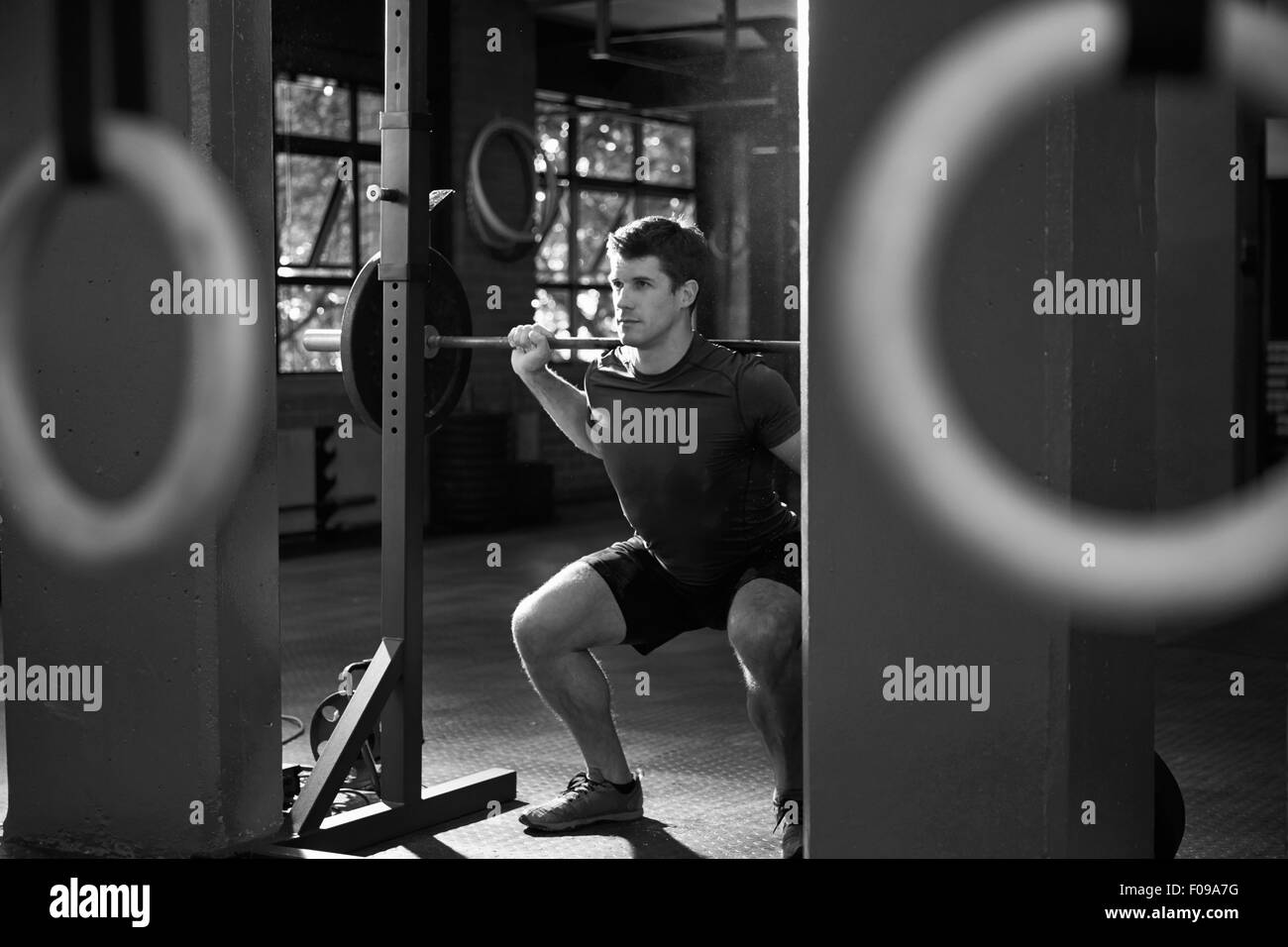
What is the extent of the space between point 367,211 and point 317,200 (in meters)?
0.41

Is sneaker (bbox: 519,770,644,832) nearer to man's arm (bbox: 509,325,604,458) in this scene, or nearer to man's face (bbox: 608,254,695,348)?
man's arm (bbox: 509,325,604,458)

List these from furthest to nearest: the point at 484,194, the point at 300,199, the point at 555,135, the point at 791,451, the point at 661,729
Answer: the point at 555,135, the point at 484,194, the point at 300,199, the point at 661,729, the point at 791,451

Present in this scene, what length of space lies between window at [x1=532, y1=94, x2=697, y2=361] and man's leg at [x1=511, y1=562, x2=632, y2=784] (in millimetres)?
6838

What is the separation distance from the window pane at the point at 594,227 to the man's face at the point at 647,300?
25.1 ft

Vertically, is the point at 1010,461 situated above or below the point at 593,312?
below

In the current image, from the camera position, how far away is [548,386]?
3225 mm

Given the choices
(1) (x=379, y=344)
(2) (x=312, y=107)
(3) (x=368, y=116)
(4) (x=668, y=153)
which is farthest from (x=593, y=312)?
(1) (x=379, y=344)

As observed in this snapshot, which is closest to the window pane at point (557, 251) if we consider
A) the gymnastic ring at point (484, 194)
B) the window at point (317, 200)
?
the gymnastic ring at point (484, 194)

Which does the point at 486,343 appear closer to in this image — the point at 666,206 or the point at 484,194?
the point at 484,194

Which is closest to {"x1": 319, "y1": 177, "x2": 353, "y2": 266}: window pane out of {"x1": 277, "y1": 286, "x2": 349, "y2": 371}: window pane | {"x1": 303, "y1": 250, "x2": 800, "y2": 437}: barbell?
{"x1": 277, "y1": 286, "x2": 349, "y2": 371}: window pane

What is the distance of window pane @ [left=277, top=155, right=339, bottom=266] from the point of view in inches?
325

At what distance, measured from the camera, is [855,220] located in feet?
7.48

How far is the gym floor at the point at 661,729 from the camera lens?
3150 mm

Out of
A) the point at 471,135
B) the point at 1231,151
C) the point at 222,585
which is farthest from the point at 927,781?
the point at 471,135
